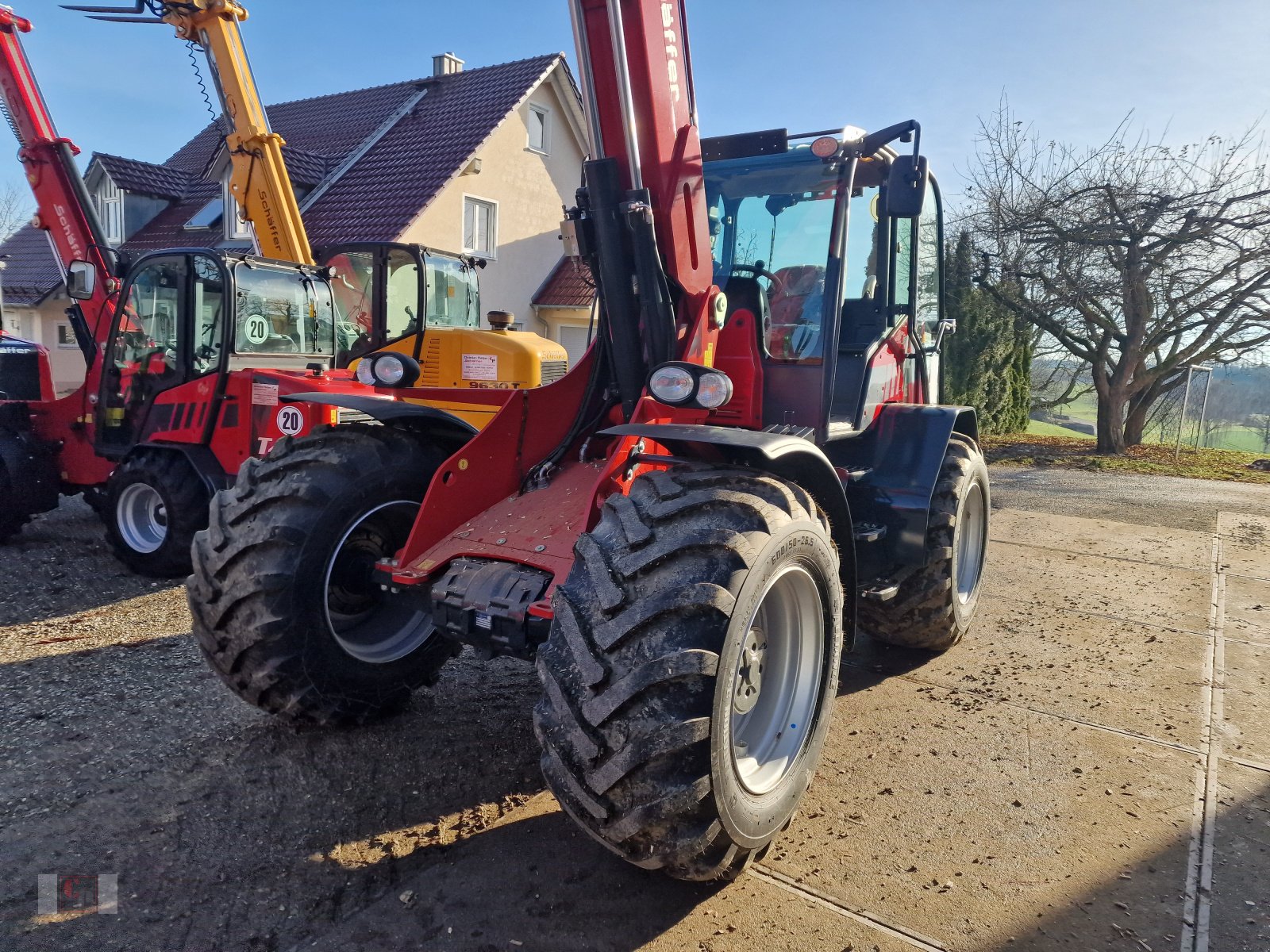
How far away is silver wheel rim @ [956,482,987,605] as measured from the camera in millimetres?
5312

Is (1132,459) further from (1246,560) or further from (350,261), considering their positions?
(350,261)

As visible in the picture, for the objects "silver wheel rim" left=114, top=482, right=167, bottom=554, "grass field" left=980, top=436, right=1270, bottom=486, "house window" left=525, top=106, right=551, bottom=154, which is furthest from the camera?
A: "house window" left=525, top=106, right=551, bottom=154

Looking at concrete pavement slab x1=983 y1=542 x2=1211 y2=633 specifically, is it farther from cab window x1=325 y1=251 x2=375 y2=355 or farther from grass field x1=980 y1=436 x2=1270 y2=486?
grass field x1=980 y1=436 x2=1270 y2=486

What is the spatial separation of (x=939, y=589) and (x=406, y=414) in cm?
273

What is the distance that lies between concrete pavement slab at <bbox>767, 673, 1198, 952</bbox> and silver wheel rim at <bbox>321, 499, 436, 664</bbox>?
5.83 feet

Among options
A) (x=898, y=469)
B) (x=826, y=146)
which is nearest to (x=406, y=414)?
(x=826, y=146)

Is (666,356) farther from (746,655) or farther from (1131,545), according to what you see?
(1131,545)

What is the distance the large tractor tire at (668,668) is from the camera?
2340 millimetres

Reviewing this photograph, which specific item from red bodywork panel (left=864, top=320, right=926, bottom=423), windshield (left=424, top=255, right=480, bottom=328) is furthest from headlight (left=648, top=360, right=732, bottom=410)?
windshield (left=424, top=255, right=480, bottom=328)

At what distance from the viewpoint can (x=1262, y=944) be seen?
258cm

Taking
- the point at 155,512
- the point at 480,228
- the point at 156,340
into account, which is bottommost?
the point at 155,512

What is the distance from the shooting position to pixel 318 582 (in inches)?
134

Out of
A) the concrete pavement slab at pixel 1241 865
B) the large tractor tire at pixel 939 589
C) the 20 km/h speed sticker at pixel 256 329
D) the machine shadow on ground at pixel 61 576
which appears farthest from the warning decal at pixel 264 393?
the concrete pavement slab at pixel 1241 865

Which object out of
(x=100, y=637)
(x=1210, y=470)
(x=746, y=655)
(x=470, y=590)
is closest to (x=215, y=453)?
(x=100, y=637)
